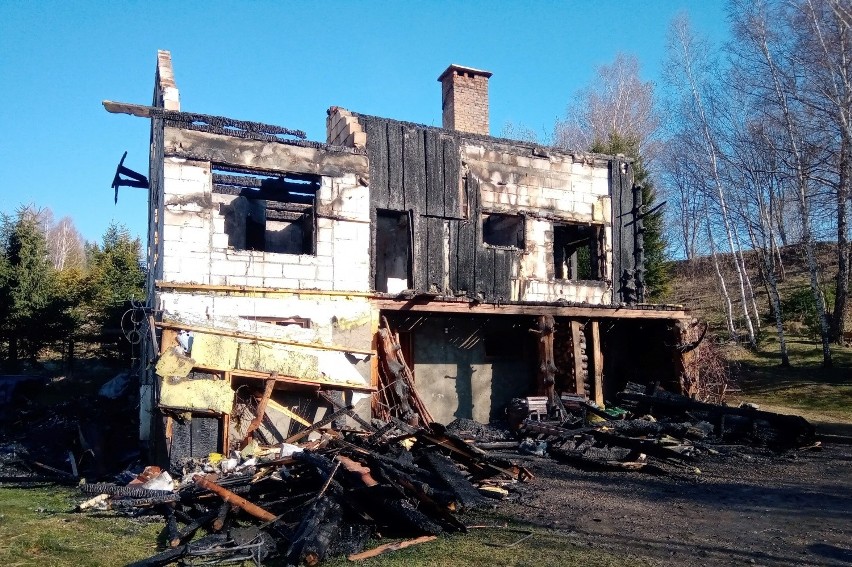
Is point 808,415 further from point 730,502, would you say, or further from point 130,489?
point 130,489

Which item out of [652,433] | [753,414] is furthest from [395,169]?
[753,414]

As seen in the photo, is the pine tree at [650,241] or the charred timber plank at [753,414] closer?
the charred timber plank at [753,414]

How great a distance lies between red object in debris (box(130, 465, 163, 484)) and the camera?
9.19 metres

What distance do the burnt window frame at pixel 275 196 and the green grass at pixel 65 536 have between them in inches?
250

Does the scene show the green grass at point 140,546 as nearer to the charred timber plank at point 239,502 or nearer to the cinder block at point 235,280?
the charred timber plank at point 239,502

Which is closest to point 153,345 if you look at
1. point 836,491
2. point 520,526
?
point 520,526

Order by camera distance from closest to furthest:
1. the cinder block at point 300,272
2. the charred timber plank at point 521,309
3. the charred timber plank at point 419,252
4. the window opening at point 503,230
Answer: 1. the cinder block at point 300,272
2. the charred timber plank at point 521,309
3. the charred timber plank at point 419,252
4. the window opening at point 503,230

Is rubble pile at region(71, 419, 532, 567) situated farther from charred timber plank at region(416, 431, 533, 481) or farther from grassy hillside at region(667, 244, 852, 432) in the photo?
grassy hillside at region(667, 244, 852, 432)

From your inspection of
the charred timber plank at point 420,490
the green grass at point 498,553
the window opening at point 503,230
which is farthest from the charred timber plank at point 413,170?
the green grass at point 498,553

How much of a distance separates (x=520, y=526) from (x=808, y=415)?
13.7 m

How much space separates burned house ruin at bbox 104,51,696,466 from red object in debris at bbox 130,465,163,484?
0.32 meters

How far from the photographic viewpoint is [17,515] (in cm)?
775

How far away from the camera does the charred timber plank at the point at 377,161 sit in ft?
46.6

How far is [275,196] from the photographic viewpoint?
1503 cm
